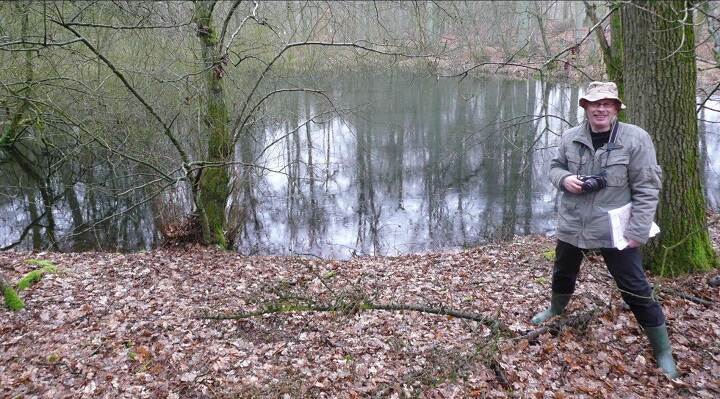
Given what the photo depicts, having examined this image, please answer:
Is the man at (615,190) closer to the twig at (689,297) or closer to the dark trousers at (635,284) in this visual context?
the dark trousers at (635,284)

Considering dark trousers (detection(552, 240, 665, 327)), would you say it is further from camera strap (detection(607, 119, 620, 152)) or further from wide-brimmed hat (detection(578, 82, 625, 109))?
wide-brimmed hat (detection(578, 82, 625, 109))

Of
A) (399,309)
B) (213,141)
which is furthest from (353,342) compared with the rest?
(213,141)

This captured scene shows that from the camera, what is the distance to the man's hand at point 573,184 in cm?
342

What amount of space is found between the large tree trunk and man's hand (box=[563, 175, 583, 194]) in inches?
58.1

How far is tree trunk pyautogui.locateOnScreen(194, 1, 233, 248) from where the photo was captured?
26.6 feet

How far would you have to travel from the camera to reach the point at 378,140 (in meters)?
17.6

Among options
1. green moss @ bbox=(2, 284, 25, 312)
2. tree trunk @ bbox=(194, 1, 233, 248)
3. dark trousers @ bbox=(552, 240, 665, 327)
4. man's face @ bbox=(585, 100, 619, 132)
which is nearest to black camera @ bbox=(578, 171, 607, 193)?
man's face @ bbox=(585, 100, 619, 132)

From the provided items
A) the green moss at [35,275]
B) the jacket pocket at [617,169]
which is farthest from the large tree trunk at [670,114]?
the green moss at [35,275]

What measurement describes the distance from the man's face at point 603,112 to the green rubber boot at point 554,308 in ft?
4.58

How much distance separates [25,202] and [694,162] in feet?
46.4

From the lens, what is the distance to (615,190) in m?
3.41

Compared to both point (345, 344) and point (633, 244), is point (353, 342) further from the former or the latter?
point (633, 244)

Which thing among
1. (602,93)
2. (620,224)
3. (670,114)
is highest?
(602,93)

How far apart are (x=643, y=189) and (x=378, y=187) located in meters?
10.7
